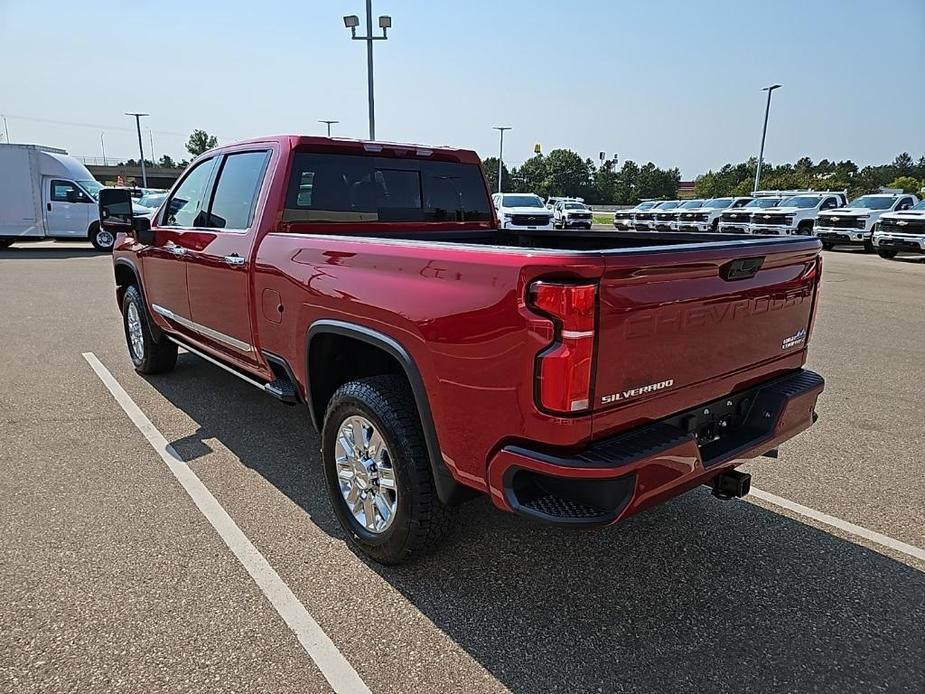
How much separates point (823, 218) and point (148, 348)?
22246 mm

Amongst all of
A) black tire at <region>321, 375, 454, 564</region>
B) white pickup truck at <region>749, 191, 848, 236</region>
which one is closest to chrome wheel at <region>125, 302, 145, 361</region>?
black tire at <region>321, 375, 454, 564</region>

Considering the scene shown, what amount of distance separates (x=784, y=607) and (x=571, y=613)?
2.94ft

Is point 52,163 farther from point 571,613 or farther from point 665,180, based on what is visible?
point 665,180

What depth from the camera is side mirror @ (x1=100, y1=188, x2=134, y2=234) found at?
5344 mm

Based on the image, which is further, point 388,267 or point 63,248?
point 63,248

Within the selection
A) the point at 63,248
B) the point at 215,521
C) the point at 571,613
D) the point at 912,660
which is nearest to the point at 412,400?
the point at 571,613

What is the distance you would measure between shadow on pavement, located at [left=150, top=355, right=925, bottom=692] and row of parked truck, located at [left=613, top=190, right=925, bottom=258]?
15143 millimetres

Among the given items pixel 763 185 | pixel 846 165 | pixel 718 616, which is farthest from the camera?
pixel 846 165

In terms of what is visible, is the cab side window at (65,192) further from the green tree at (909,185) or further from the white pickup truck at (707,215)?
the green tree at (909,185)

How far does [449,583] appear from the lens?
2.87m

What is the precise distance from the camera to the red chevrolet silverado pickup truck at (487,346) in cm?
216

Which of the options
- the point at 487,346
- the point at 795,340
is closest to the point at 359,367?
the point at 487,346

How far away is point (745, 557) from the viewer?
3.07 meters

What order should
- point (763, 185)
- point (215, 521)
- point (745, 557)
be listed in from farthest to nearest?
point (763, 185) → point (215, 521) → point (745, 557)
